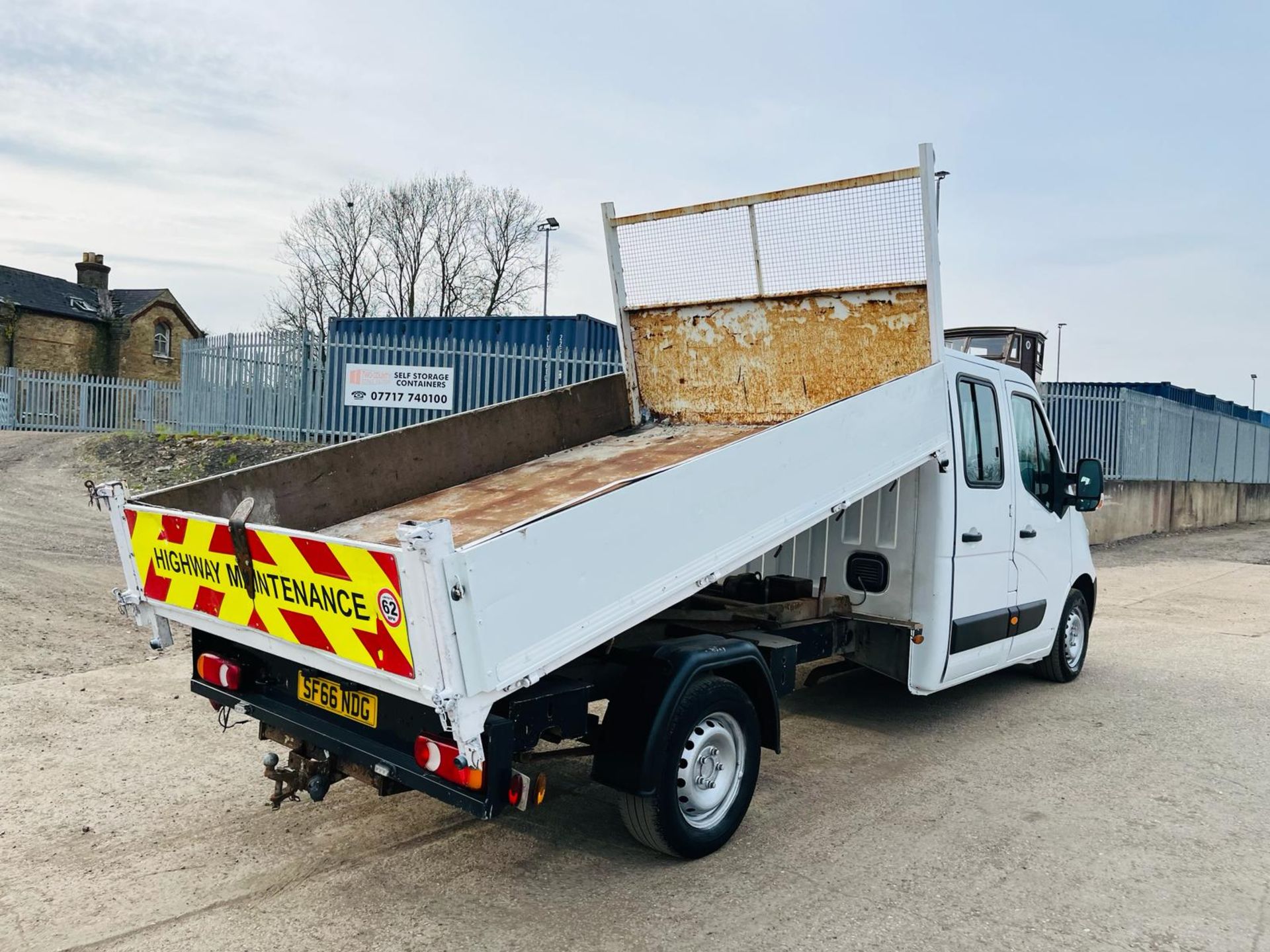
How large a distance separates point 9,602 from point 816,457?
7.22 m

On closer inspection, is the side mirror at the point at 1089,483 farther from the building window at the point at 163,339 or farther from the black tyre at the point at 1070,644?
the building window at the point at 163,339

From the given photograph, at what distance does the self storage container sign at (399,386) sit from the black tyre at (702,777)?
1213cm

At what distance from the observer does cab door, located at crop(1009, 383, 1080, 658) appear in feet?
19.8

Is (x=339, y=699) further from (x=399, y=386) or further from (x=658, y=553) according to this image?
(x=399, y=386)

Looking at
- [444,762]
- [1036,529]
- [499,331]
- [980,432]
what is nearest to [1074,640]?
[1036,529]

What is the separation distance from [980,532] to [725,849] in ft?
8.38

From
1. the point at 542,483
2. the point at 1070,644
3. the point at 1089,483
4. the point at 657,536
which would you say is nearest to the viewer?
the point at 657,536

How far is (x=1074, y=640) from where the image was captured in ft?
23.3

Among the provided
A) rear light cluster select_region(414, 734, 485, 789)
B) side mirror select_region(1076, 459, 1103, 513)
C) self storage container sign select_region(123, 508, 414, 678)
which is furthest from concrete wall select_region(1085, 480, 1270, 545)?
self storage container sign select_region(123, 508, 414, 678)

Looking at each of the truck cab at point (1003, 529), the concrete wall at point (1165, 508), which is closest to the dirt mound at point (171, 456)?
the truck cab at point (1003, 529)

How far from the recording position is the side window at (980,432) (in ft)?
17.8

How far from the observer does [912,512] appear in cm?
532

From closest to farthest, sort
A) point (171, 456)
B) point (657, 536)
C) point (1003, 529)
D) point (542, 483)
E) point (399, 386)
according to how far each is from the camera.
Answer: point (657, 536)
point (542, 483)
point (1003, 529)
point (399, 386)
point (171, 456)

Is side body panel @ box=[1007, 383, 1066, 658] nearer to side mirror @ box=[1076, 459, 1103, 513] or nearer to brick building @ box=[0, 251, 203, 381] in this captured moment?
side mirror @ box=[1076, 459, 1103, 513]
